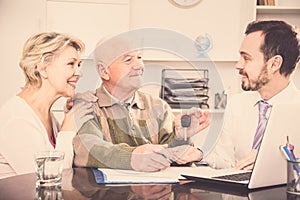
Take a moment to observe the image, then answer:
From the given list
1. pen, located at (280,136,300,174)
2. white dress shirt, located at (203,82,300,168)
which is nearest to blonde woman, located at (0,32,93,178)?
white dress shirt, located at (203,82,300,168)

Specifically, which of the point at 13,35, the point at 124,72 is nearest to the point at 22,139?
the point at 124,72

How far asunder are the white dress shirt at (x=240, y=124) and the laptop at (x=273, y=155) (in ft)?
2.85

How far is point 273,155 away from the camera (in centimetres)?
134

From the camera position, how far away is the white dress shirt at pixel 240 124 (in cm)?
241

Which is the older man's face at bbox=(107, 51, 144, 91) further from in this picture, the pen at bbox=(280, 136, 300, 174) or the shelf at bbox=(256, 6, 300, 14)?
the shelf at bbox=(256, 6, 300, 14)

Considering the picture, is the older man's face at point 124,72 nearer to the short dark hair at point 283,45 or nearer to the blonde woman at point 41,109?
the blonde woman at point 41,109

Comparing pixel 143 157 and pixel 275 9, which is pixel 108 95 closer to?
pixel 143 157

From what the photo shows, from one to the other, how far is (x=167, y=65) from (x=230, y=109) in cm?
98

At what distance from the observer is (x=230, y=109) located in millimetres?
2615

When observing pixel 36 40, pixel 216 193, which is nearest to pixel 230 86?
pixel 36 40

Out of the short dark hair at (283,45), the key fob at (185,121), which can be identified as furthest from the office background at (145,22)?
the key fob at (185,121)

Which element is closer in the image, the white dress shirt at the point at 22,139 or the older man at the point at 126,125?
the older man at the point at 126,125

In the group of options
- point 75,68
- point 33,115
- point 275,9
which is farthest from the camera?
point 275,9

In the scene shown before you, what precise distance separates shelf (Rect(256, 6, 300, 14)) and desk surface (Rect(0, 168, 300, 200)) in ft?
7.04
